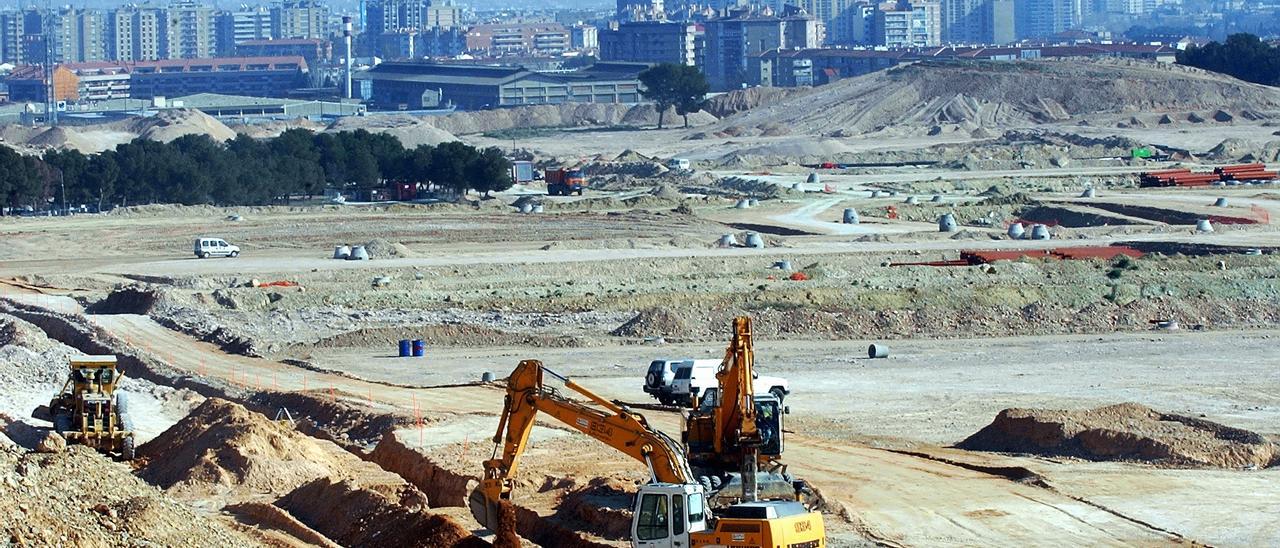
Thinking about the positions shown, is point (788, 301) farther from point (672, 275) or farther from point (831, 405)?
point (831, 405)

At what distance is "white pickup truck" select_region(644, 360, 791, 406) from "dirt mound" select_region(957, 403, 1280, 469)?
507 centimetres

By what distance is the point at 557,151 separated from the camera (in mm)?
156000

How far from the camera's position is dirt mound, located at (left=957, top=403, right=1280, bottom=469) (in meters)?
30.8

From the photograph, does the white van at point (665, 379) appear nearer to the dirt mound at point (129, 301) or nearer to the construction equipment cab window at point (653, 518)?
the construction equipment cab window at point (653, 518)

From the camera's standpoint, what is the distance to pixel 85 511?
1944cm

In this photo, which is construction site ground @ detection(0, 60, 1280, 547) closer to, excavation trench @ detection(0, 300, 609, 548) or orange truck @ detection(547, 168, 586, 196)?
excavation trench @ detection(0, 300, 609, 548)

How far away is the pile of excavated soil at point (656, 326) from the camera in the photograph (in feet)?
165

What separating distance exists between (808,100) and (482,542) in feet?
512

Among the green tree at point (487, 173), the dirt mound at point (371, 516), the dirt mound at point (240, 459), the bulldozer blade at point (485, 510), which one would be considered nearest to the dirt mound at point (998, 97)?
the green tree at point (487, 173)

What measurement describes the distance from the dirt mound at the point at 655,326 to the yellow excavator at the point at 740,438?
1052 inches

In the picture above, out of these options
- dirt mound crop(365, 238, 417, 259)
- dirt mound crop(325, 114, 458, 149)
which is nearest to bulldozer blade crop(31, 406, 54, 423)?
dirt mound crop(365, 238, 417, 259)

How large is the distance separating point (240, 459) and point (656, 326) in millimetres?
21656

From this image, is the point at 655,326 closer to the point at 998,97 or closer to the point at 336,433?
the point at 336,433

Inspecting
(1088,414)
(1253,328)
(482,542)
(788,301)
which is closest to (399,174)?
(788,301)
